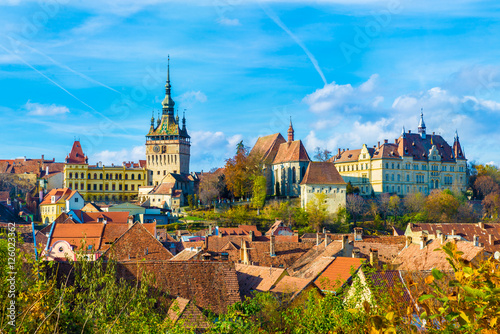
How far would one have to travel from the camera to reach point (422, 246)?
31.4 metres

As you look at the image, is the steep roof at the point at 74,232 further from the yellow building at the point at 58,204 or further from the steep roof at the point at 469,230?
the yellow building at the point at 58,204

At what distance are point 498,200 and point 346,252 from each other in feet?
226

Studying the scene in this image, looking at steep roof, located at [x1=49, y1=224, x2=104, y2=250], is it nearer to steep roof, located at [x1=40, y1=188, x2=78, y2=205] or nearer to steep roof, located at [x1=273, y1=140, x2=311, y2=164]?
steep roof, located at [x1=273, y1=140, x2=311, y2=164]

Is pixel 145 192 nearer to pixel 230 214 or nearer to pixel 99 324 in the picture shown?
pixel 230 214

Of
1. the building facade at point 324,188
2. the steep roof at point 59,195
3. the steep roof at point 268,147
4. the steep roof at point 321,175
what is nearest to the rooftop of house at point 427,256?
the building facade at point 324,188

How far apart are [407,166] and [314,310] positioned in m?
90.6

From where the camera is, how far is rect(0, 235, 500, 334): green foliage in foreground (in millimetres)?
4891

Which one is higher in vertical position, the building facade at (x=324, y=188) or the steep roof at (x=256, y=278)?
the building facade at (x=324, y=188)

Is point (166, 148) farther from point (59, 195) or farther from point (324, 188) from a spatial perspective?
point (324, 188)

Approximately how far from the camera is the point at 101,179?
122 meters

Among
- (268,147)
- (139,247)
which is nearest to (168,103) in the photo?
(268,147)

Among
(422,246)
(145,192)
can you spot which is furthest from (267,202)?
(422,246)

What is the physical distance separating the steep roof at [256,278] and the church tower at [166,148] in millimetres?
96125

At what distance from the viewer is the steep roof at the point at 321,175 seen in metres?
85.4
